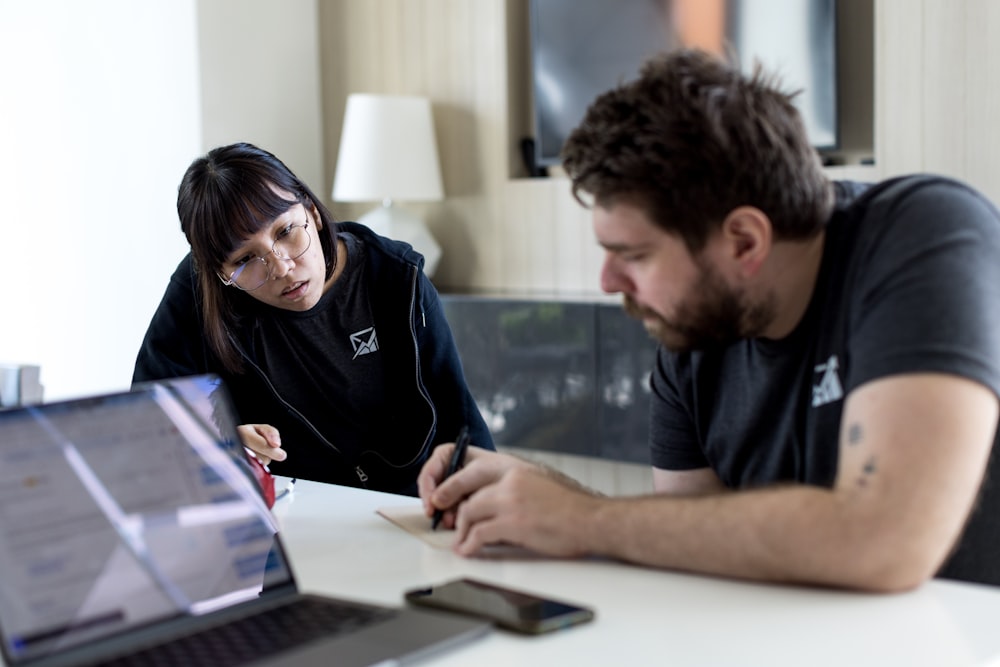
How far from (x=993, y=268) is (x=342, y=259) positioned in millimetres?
A: 1243

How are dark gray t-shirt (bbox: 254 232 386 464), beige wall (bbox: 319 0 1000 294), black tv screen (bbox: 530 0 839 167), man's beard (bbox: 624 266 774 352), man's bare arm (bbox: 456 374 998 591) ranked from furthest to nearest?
1. beige wall (bbox: 319 0 1000 294)
2. black tv screen (bbox: 530 0 839 167)
3. dark gray t-shirt (bbox: 254 232 386 464)
4. man's beard (bbox: 624 266 774 352)
5. man's bare arm (bbox: 456 374 998 591)

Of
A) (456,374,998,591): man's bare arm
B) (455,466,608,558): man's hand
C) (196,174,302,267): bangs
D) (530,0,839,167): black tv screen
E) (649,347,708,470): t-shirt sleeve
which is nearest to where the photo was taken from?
(456,374,998,591): man's bare arm

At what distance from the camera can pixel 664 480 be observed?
1583mm

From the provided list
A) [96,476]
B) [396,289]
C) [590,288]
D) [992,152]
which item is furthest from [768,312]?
[590,288]

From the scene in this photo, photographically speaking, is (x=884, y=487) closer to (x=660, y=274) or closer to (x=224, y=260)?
(x=660, y=274)

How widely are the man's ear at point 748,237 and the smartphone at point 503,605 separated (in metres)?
0.44

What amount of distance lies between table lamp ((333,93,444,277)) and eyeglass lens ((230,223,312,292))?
1.87 meters

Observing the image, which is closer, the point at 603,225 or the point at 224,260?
the point at 603,225

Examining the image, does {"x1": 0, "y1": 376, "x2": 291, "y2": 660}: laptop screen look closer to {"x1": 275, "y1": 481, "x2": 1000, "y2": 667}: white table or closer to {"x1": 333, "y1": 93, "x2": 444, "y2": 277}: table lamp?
{"x1": 275, "y1": 481, "x2": 1000, "y2": 667}: white table

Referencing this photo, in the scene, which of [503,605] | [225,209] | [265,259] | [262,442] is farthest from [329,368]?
[503,605]

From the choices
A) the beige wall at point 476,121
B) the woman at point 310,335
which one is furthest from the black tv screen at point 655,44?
the woman at point 310,335

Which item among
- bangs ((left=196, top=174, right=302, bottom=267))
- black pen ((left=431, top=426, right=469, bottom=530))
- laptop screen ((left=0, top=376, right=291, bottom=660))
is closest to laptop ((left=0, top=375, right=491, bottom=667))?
laptop screen ((left=0, top=376, right=291, bottom=660))

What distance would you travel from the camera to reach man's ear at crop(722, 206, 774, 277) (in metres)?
1.25

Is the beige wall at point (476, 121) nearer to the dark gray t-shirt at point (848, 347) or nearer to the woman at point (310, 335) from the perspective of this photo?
the woman at point (310, 335)
